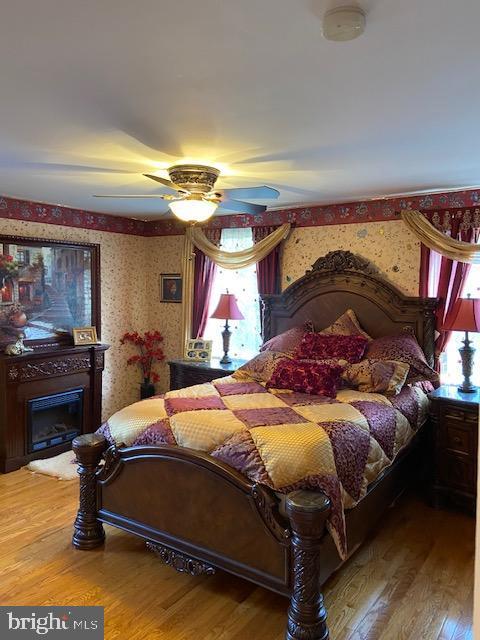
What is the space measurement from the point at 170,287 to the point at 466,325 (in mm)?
3474

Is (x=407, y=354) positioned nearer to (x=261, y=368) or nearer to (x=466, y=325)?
(x=466, y=325)

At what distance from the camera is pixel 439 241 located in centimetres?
391

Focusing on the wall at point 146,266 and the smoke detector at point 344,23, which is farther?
the wall at point 146,266

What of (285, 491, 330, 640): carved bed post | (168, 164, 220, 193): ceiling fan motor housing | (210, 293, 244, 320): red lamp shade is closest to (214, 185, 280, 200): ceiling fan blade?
(168, 164, 220, 193): ceiling fan motor housing

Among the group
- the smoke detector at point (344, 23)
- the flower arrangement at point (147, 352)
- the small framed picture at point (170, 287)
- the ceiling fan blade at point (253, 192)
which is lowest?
the flower arrangement at point (147, 352)

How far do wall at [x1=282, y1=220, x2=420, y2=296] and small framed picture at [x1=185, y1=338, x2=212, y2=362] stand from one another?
1123 millimetres

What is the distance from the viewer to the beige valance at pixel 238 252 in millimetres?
4875

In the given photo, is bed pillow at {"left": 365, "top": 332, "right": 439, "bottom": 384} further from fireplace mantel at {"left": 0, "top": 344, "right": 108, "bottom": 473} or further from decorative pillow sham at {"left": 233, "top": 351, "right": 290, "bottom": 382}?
fireplace mantel at {"left": 0, "top": 344, "right": 108, "bottom": 473}

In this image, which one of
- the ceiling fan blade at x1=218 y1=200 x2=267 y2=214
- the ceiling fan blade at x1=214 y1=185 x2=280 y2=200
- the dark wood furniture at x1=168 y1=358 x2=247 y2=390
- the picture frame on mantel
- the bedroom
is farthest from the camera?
the dark wood furniture at x1=168 y1=358 x2=247 y2=390

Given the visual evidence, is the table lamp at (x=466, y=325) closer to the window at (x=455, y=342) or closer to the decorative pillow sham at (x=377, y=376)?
the window at (x=455, y=342)

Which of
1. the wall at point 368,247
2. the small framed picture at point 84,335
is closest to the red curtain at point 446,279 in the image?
the wall at point 368,247

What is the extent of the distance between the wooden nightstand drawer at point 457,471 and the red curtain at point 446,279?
817 mm

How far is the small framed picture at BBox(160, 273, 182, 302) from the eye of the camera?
5801 millimetres

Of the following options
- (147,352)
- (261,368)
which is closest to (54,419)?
(147,352)
